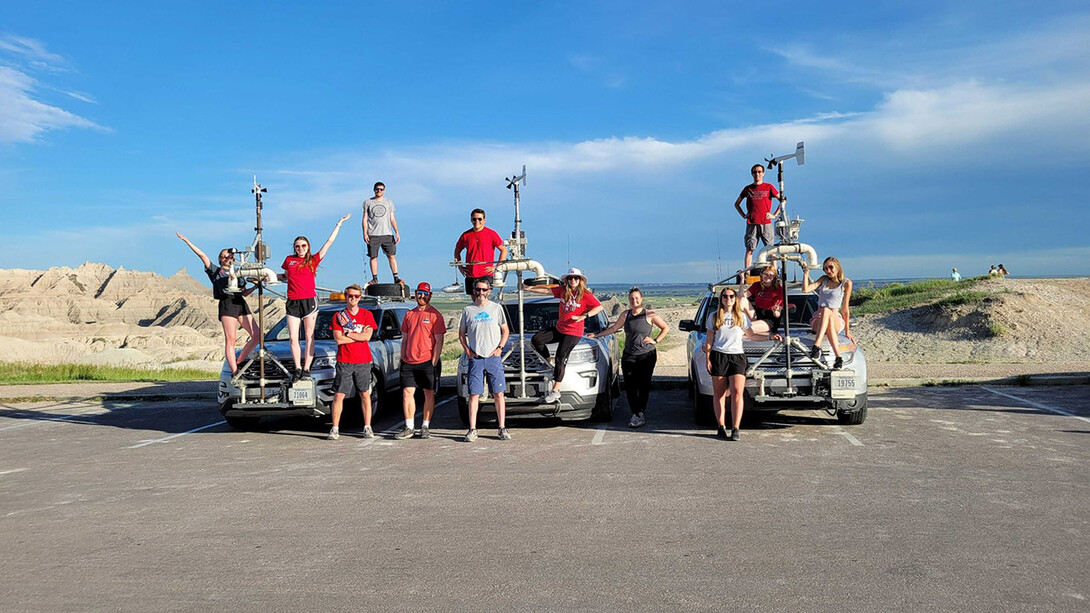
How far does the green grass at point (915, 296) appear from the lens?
101 ft

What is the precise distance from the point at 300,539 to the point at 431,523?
36.0 inches

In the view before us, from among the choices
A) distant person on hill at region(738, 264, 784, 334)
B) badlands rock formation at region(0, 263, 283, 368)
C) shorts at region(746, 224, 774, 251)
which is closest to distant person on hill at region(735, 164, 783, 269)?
shorts at region(746, 224, 774, 251)

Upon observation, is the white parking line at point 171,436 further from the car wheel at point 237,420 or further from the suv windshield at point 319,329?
the suv windshield at point 319,329

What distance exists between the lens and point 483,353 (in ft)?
32.7

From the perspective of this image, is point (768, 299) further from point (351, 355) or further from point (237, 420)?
point (237, 420)

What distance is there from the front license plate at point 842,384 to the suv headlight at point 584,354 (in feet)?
9.13

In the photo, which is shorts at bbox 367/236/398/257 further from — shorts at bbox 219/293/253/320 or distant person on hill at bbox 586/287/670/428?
distant person on hill at bbox 586/287/670/428

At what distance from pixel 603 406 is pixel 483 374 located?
184cm

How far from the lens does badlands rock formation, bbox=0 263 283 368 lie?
42.5 m

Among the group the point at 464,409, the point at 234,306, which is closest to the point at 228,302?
the point at 234,306

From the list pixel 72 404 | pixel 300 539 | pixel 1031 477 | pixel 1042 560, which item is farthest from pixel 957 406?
pixel 72 404

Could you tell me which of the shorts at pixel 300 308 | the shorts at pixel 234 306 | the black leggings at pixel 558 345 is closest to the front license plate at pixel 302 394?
the shorts at pixel 300 308

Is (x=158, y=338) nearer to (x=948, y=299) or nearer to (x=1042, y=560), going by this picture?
(x=948, y=299)

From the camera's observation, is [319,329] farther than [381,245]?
No
